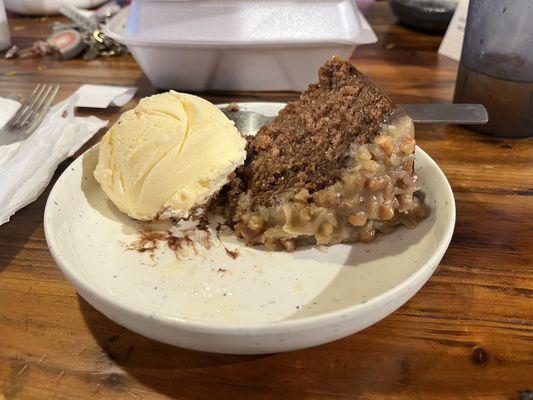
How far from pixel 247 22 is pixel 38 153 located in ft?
3.15

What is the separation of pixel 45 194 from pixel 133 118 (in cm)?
46

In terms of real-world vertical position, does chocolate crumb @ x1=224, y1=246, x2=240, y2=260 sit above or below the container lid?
below

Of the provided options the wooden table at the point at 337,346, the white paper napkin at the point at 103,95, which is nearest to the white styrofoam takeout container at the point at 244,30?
the white paper napkin at the point at 103,95

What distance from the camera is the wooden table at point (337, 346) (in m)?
0.97

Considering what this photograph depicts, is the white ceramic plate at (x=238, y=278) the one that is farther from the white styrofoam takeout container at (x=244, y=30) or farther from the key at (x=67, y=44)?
the key at (x=67, y=44)

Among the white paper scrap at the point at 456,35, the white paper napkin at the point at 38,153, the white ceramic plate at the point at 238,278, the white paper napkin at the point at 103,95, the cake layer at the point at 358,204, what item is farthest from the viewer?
the white paper scrap at the point at 456,35

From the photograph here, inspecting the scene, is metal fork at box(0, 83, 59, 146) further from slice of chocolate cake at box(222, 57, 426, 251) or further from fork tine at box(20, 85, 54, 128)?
slice of chocolate cake at box(222, 57, 426, 251)

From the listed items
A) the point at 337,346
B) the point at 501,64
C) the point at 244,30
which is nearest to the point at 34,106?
the point at 244,30

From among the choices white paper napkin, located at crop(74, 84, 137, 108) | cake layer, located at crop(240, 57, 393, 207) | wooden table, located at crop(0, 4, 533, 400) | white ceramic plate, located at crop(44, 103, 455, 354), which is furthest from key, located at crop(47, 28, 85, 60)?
cake layer, located at crop(240, 57, 393, 207)

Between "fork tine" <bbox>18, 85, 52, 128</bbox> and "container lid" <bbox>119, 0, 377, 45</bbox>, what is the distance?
394 millimetres

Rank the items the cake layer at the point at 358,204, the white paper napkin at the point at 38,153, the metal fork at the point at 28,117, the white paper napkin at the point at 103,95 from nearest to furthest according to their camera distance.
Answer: the cake layer at the point at 358,204 < the white paper napkin at the point at 38,153 < the metal fork at the point at 28,117 < the white paper napkin at the point at 103,95

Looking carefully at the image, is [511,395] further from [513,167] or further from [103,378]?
[513,167]

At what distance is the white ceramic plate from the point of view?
0.88m

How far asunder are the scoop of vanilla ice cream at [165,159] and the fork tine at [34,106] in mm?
597
